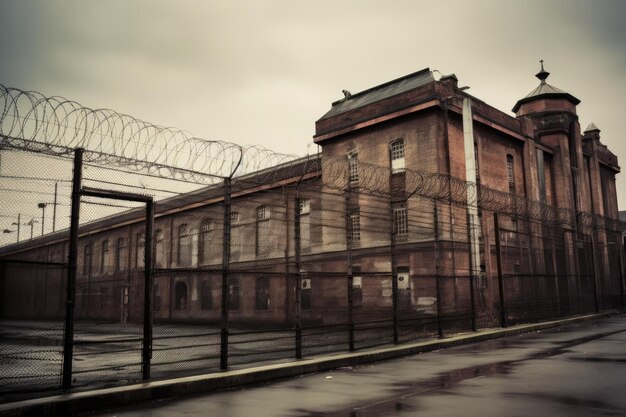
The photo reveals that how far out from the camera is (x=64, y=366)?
7.45 metres

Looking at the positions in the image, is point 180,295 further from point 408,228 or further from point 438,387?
point 438,387

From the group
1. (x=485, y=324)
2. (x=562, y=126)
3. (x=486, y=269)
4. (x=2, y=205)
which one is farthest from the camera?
(x=562, y=126)

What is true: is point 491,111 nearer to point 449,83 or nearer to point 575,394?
point 449,83

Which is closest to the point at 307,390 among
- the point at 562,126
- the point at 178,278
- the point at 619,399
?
the point at 619,399

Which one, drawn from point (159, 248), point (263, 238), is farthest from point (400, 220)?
point (159, 248)

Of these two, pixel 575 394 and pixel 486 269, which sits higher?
pixel 486 269

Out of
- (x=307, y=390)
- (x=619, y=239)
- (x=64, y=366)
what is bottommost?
(x=307, y=390)

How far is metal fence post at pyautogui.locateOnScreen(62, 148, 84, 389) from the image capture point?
7.48 m

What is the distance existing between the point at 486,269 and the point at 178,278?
20048 millimetres

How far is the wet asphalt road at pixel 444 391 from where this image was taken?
21.4 feet

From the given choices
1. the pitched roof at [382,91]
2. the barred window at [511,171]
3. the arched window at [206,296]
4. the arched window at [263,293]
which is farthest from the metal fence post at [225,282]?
the arched window at [206,296]

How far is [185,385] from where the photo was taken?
808 centimetres

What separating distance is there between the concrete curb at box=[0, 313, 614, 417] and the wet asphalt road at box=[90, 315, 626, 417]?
279 millimetres

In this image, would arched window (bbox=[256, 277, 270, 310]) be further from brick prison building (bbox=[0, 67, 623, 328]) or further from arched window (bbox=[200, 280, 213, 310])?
arched window (bbox=[200, 280, 213, 310])
